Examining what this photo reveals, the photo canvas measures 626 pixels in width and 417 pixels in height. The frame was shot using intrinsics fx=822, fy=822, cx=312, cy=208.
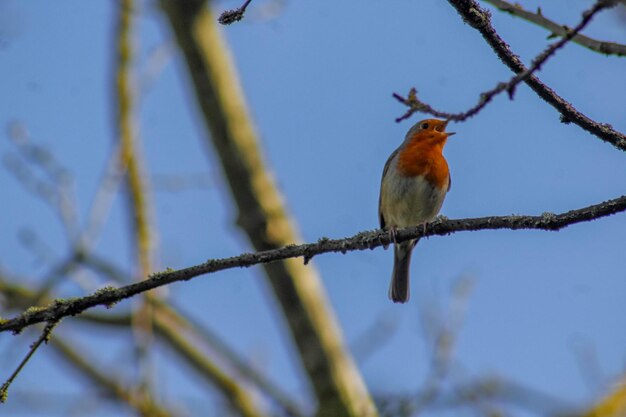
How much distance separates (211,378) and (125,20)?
3.87 metres

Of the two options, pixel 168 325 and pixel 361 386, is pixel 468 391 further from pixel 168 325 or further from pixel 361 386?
pixel 168 325

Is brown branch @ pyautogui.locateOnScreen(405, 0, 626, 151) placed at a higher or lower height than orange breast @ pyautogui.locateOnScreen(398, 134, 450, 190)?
lower

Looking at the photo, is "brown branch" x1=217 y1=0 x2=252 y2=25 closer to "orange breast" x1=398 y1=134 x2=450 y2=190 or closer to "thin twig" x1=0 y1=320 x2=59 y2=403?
"thin twig" x1=0 y1=320 x2=59 y2=403

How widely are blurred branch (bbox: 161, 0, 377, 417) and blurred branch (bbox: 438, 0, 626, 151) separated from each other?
475cm

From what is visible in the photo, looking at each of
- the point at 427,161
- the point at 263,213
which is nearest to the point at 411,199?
the point at 427,161

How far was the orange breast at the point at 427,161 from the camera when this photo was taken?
651cm

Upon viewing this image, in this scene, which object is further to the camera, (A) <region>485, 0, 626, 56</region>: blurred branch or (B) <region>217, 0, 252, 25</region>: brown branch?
(B) <region>217, 0, 252, 25</region>: brown branch

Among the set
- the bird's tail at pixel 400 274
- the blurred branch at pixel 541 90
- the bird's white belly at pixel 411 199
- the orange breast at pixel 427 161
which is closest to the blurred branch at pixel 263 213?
the bird's tail at pixel 400 274

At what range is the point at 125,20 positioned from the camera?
25.7 feet

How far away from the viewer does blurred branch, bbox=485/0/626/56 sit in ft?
6.75

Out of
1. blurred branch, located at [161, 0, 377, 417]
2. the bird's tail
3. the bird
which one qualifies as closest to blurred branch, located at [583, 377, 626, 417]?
the bird

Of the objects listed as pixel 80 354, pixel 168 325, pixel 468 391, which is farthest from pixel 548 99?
pixel 80 354

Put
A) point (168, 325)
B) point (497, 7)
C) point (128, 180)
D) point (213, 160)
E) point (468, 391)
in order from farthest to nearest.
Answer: point (168, 325) < point (213, 160) < point (128, 180) < point (468, 391) < point (497, 7)

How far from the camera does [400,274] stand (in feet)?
25.9
